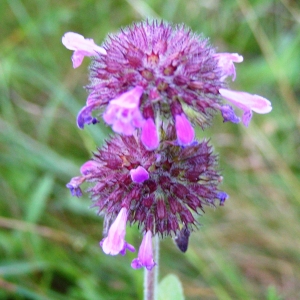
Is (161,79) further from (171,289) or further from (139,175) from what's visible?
(171,289)

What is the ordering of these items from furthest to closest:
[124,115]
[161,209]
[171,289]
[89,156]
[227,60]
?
[89,156]
[171,289]
[227,60]
[161,209]
[124,115]

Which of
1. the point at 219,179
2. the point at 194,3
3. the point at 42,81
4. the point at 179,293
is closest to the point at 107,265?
the point at 179,293

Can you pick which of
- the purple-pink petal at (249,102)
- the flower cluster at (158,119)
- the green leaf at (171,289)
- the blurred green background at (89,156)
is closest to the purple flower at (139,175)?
the flower cluster at (158,119)

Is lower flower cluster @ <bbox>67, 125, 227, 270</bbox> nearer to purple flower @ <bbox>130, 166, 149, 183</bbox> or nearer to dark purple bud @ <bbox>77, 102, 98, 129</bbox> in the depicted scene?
purple flower @ <bbox>130, 166, 149, 183</bbox>

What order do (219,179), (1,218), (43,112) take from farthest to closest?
(43,112)
(1,218)
(219,179)

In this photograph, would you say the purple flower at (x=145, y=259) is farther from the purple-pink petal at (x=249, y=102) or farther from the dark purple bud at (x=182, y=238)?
the purple-pink petal at (x=249, y=102)

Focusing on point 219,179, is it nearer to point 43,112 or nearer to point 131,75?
point 131,75

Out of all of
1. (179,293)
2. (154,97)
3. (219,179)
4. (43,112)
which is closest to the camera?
(154,97)

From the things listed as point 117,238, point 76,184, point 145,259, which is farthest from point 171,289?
point 76,184

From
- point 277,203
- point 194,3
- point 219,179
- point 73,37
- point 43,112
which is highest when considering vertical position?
point 194,3
